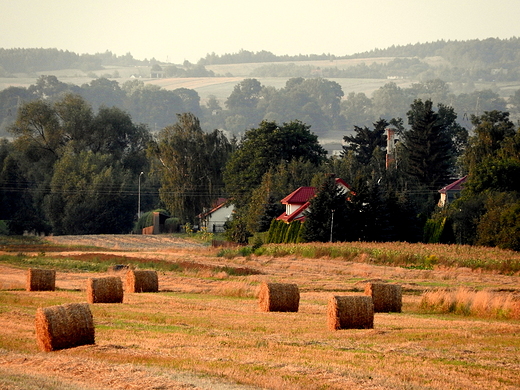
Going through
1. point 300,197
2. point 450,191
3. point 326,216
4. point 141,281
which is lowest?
point 450,191

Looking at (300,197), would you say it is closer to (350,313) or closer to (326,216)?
(326,216)

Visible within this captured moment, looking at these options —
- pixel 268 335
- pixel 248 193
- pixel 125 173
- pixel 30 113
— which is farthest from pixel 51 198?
pixel 268 335

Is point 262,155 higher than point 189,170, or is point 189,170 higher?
point 262,155

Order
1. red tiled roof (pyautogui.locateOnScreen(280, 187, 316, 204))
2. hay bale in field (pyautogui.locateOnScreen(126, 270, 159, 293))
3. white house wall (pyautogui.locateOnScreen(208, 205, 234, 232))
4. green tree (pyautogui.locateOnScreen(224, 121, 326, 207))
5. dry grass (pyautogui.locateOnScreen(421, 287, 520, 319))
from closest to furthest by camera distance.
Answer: dry grass (pyautogui.locateOnScreen(421, 287, 520, 319)) → hay bale in field (pyautogui.locateOnScreen(126, 270, 159, 293)) → red tiled roof (pyautogui.locateOnScreen(280, 187, 316, 204)) → green tree (pyautogui.locateOnScreen(224, 121, 326, 207)) → white house wall (pyautogui.locateOnScreen(208, 205, 234, 232))

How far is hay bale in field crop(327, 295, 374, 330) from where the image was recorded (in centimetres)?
2355

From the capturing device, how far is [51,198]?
373ft

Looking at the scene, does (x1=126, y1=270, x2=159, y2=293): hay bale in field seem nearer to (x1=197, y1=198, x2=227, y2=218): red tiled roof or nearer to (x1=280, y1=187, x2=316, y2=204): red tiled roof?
(x1=280, y1=187, x2=316, y2=204): red tiled roof

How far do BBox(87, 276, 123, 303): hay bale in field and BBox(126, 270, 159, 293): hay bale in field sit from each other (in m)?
4.83

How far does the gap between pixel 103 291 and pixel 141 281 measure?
211 inches

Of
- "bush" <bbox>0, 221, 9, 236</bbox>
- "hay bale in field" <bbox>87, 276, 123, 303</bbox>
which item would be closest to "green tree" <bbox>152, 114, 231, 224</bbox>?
"bush" <bbox>0, 221, 9, 236</bbox>

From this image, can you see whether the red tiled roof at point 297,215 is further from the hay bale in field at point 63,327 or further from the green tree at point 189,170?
the hay bale in field at point 63,327

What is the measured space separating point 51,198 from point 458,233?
58.2 meters

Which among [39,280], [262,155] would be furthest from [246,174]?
[39,280]

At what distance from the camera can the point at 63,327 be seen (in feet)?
65.1
